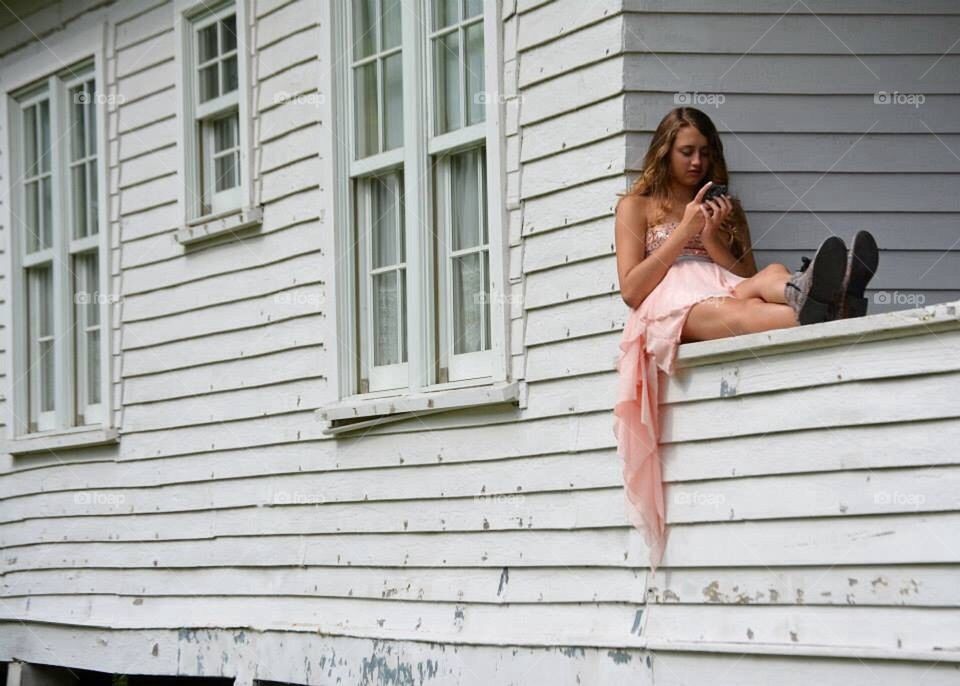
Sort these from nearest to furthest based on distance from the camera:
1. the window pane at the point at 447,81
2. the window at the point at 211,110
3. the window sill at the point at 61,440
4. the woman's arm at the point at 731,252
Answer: the woman's arm at the point at 731,252 < the window pane at the point at 447,81 < the window at the point at 211,110 < the window sill at the point at 61,440

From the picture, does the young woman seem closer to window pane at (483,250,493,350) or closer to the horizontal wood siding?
the horizontal wood siding

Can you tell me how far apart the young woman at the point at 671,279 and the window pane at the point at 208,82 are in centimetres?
396

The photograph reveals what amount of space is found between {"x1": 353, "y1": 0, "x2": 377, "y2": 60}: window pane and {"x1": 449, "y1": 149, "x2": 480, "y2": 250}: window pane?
37.1 inches

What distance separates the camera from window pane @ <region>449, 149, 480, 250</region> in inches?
317

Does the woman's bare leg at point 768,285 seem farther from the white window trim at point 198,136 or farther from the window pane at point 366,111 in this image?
the white window trim at point 198,136

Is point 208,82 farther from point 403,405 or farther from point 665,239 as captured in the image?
point 665,239

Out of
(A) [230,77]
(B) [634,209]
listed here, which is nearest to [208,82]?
(A) [230,77]

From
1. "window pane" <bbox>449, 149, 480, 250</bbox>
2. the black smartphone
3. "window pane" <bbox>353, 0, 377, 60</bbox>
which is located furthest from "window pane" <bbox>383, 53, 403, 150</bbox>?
the black smartphone

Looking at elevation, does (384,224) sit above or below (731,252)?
above

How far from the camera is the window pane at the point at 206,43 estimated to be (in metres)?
10.2

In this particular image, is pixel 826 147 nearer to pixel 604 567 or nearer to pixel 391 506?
pixel 604 567

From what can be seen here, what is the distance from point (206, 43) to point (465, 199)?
284 cm

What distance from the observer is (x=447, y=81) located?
8.21m

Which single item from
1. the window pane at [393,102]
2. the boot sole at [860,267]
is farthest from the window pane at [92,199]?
the boot sole at [860,267]
